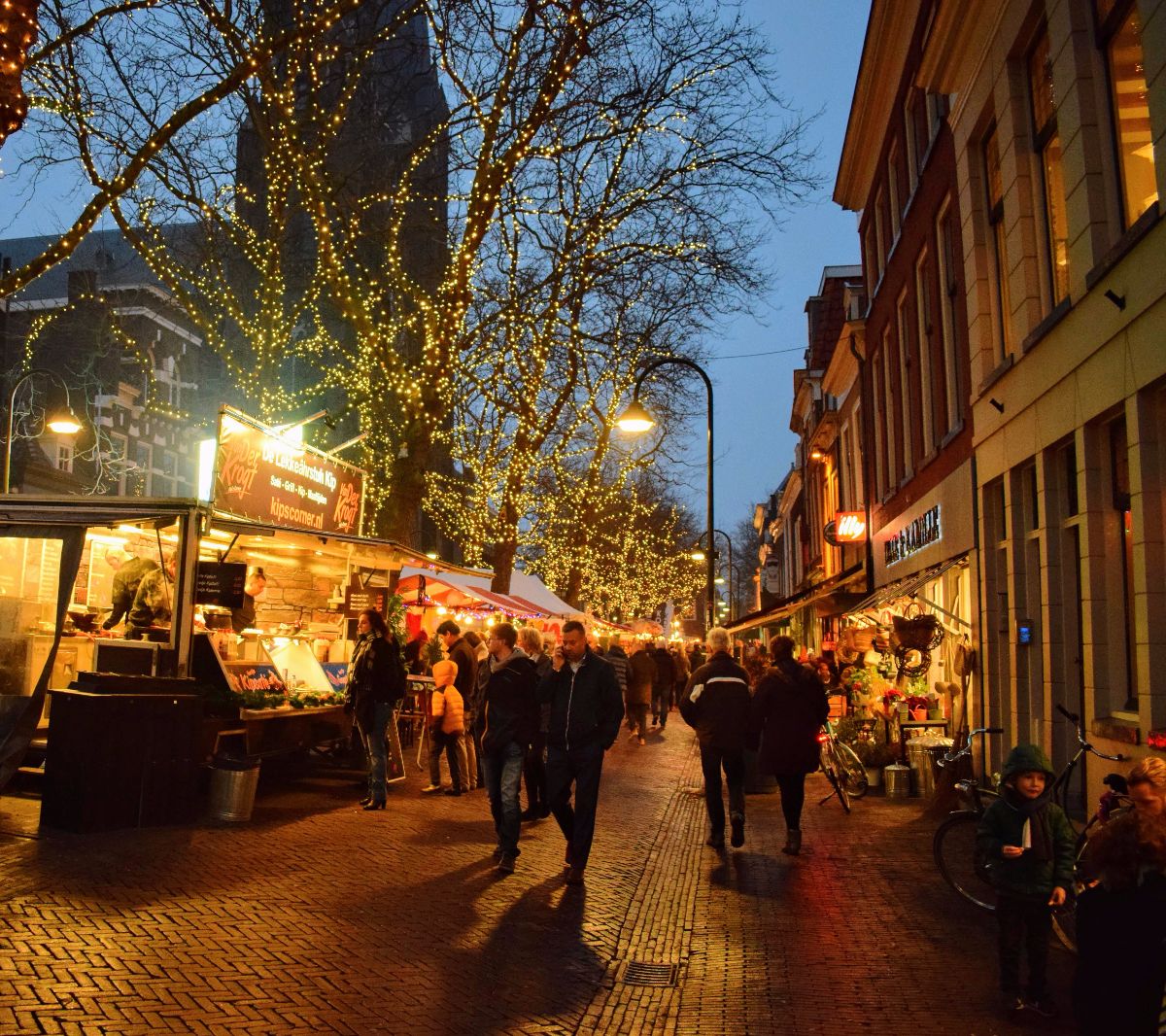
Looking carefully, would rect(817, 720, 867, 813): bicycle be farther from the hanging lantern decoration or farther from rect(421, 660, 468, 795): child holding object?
the hanging lantern decoration

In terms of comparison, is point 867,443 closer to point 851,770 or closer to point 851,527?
point 851,527

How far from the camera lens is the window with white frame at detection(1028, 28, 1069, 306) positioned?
10906mm

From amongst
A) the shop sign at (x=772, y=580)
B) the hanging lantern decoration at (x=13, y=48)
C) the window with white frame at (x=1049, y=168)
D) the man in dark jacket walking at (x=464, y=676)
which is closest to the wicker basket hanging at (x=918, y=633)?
the window with white frame at (x=1049, y=168)

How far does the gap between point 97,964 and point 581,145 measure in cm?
1557

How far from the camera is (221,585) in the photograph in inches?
444

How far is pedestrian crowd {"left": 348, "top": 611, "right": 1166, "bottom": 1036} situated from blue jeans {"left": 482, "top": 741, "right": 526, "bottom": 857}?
11 millimetres

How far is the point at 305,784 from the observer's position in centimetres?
1284

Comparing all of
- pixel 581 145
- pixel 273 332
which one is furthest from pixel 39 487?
pixel 581 145

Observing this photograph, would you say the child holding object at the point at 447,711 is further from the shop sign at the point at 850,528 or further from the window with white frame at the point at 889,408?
the shop sign at the point at 850,528

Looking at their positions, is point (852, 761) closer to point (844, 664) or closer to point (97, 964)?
point (844, 664)

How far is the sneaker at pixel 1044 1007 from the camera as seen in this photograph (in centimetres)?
531

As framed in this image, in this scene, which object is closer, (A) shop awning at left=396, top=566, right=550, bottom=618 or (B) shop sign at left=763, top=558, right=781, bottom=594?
(A) shop awning at left=396, top=566, right=550, bottom=618

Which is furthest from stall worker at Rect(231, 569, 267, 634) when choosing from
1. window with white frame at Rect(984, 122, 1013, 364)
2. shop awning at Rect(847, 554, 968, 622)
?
window with white frame at Rect(984, 122, 1013, 364)

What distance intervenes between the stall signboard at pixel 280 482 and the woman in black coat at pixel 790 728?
5466 mm
